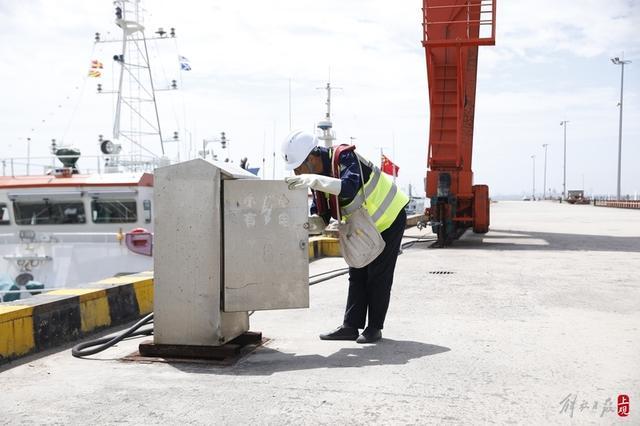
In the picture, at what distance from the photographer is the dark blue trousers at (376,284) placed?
4859 millimetres

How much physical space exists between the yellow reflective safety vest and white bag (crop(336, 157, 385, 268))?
0.04 metres

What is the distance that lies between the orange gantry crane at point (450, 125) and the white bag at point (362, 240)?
9408 mm

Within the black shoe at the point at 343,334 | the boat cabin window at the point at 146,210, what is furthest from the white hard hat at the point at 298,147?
the boat cabin window at the point at 146,210

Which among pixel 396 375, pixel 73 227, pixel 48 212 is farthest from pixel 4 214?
pixel 396 375

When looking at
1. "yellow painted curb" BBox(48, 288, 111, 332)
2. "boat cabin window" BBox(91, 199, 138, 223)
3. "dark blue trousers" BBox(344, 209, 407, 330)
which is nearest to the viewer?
"dark blue trousers" BBox(344, 209, 407, 330)

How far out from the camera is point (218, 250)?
4434 mm

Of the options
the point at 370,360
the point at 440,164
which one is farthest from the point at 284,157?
the point at 440,164

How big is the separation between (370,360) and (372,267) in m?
0.84

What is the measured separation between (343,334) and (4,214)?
44.6 feet

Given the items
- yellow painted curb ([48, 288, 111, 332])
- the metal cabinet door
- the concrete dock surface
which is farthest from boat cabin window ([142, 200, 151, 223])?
the metal cabinet door

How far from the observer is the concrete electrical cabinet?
14.5 ft

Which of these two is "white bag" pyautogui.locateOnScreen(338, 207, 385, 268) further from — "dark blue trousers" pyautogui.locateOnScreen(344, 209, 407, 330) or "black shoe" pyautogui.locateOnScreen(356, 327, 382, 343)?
"black shoe" pyautogui.locateOnScreen(356, 327, 382, 343)

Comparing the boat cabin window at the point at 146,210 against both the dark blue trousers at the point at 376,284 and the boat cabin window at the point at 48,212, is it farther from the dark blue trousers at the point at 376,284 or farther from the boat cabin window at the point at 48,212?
the dark blue trousers at the point at 376,284

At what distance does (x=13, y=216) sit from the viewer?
619 inches
